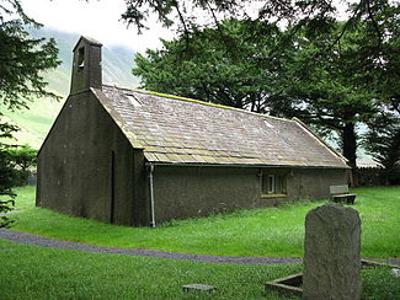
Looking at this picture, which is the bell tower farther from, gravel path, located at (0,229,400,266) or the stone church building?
gravel path, located at (0,229,400,266)

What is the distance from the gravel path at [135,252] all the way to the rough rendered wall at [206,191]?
4.00 m

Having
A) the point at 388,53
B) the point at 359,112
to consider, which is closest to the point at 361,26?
the point at 388,53

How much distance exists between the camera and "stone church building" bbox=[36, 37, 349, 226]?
17.1 metres

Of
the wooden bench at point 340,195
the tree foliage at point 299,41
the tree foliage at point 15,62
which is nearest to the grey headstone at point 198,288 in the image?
the tree foliage at point 15,62

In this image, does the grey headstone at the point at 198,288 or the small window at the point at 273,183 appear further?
the small window at the point at 273,183

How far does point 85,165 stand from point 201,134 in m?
5.69

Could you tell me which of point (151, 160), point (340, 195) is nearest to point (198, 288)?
point (151, 160)

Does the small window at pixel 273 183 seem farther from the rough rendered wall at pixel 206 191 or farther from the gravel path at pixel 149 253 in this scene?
the gravel path at pixel 149 253

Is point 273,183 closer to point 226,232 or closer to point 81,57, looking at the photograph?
point 226,232

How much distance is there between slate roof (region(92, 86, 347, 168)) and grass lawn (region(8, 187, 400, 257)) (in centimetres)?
271

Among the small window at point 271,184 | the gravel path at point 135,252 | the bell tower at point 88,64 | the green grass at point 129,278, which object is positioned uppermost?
the bell tower at point 88,64

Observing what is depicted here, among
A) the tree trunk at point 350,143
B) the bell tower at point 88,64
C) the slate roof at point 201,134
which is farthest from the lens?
the tree trunk at point 350,143

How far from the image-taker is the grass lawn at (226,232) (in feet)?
41.6

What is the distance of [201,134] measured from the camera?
21.5 metres
